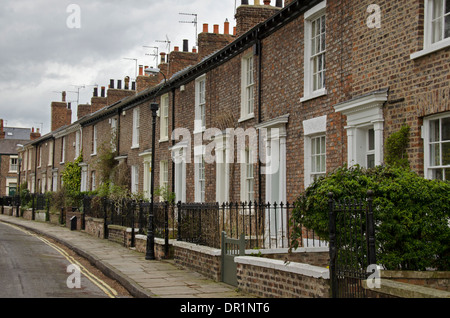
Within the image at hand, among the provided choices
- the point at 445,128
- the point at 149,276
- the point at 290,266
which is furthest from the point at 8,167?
the point at 445,128

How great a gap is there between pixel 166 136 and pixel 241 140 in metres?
7.69

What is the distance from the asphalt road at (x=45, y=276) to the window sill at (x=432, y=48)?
715cm

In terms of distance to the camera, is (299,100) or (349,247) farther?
(299,100)

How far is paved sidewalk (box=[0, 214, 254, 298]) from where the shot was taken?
9.89 meters

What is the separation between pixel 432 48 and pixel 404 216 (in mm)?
3527

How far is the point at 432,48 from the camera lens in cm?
920

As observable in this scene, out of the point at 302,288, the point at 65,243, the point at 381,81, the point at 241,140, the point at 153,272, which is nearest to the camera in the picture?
the point at 302,288


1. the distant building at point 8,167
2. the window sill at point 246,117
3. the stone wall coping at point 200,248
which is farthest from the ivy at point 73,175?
the distant building at point 8,167

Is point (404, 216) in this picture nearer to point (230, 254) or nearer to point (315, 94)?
point (230, 254)

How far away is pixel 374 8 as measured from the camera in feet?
35.7

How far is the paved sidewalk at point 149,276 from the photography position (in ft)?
32.4

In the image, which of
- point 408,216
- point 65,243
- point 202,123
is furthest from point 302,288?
point 65,243

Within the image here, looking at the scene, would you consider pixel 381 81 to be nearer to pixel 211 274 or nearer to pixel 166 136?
pixel 211 274

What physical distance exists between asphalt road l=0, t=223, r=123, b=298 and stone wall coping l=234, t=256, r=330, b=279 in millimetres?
2734
